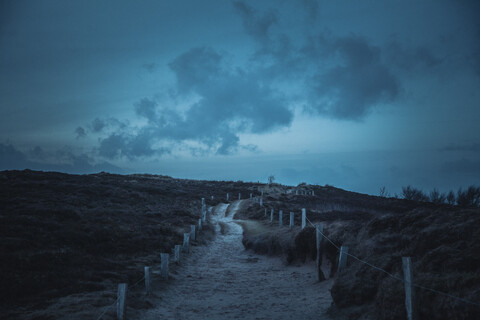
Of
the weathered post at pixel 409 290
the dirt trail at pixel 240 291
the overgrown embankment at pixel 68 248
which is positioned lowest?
the dirt trail at pixel 240 291

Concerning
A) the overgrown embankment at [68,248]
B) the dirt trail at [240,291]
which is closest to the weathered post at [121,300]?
the dirt trail at [240,291]

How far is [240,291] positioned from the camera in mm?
12875

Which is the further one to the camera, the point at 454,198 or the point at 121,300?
the point at 454,198

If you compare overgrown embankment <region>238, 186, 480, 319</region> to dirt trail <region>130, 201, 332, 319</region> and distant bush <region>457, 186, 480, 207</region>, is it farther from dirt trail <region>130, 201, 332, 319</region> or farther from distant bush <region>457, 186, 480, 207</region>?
distant bush <region>457, 186, 480, 207</region>

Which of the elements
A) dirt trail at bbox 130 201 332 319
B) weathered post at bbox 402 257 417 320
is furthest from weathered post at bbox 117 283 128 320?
weathered post at bbox 402 257 417 320

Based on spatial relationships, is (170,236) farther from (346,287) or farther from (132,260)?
(346,287)

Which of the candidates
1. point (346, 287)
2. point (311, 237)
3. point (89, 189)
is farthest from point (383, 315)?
point (89, 189)

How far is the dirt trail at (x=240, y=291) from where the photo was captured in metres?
10.0

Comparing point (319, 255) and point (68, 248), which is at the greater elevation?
point (319, 255)

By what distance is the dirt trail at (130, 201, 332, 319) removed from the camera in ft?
32.9

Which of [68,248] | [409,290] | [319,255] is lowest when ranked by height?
[68,248]

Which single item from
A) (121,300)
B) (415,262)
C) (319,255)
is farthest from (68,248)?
(415,262)

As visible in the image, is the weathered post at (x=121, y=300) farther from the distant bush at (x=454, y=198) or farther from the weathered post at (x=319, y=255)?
the distant bush at (x=454, y=198)

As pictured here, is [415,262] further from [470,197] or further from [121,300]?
[470,197]
